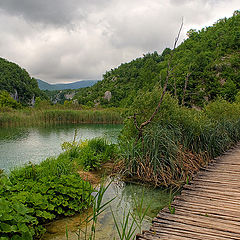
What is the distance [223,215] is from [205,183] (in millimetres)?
1343

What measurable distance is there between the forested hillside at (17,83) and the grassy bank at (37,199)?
68.0 meters

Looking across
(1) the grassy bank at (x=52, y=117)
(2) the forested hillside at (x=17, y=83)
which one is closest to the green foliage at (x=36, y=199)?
(1) the grassy bank at (x=52, y=117)

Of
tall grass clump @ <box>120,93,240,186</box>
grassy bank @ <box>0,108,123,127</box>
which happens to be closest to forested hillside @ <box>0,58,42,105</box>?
grassy bank @ <box>0,108,123,127</box>

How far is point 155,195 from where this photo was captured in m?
4.62

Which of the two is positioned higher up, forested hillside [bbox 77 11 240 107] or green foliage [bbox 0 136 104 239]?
forested hillside [bbox 77 11 240 107]

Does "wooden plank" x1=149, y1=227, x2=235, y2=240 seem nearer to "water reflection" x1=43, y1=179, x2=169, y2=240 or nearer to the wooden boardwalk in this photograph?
the wooden boardwalk

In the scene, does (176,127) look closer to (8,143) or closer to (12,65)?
(8,143)

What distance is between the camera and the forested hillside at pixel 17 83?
67.7m

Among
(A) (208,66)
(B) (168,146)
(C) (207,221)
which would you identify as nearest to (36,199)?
(C) (207,221)

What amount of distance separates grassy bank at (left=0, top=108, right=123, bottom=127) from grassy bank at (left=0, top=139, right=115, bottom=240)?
15.9m

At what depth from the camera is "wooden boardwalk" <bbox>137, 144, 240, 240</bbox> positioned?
2.66 meters

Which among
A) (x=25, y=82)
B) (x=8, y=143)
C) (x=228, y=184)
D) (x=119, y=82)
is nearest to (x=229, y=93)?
(x=8, y=143)

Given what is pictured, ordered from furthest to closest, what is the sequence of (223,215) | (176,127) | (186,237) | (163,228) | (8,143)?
(8,143) < (176,127) < (223,215) < (163,228) < (186,237)

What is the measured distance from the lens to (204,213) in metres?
3.16
